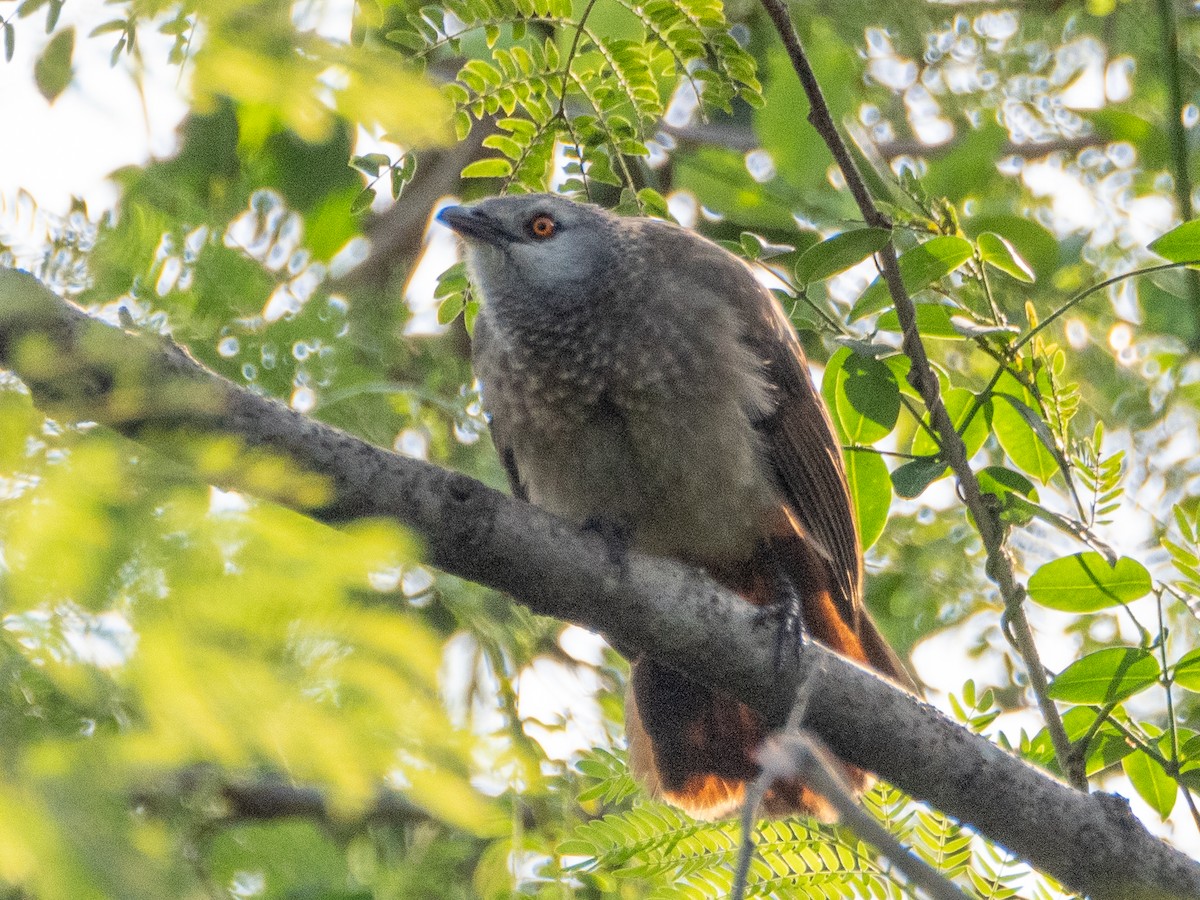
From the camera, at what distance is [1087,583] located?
3.01m

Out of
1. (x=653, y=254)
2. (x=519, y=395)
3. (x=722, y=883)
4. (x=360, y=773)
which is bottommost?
(x=722, y=883)

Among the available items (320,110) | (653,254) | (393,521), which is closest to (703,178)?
(653,254)

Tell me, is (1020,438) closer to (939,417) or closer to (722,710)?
(939,417)

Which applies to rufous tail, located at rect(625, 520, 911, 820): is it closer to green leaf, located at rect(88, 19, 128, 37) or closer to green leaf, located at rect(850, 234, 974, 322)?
green leaf, located at rect(850, 234, 974, 322)

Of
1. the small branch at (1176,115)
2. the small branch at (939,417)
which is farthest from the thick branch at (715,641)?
the small branch at (1176,115)

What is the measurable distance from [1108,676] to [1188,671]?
0.18 meters

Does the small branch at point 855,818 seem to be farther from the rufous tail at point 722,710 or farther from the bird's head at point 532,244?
the bird's head at point 532,244

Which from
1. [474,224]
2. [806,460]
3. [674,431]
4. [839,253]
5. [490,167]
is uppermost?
[839,253]

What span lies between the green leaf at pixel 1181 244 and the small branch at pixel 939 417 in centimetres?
57

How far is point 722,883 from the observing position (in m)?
2.99

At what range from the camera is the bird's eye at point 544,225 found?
4027 mm

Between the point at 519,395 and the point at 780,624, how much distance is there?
1.08 meters

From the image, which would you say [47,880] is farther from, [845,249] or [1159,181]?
[1159,181]

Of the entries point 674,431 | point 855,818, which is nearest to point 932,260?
point 674,431
